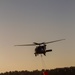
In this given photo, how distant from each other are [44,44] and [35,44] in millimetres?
2354

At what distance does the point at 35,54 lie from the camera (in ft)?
286

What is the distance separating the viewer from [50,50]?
8656 centimetres

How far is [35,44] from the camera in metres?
88.8

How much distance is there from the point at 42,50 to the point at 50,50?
2.06m

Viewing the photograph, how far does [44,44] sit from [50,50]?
11.3ft

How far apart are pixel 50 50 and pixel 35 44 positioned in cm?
457

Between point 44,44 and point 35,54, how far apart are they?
399cm

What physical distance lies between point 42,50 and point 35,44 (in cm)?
279

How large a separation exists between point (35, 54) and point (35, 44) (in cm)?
294

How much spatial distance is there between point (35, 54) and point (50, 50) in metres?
3.89

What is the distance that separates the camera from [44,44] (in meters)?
89.4
